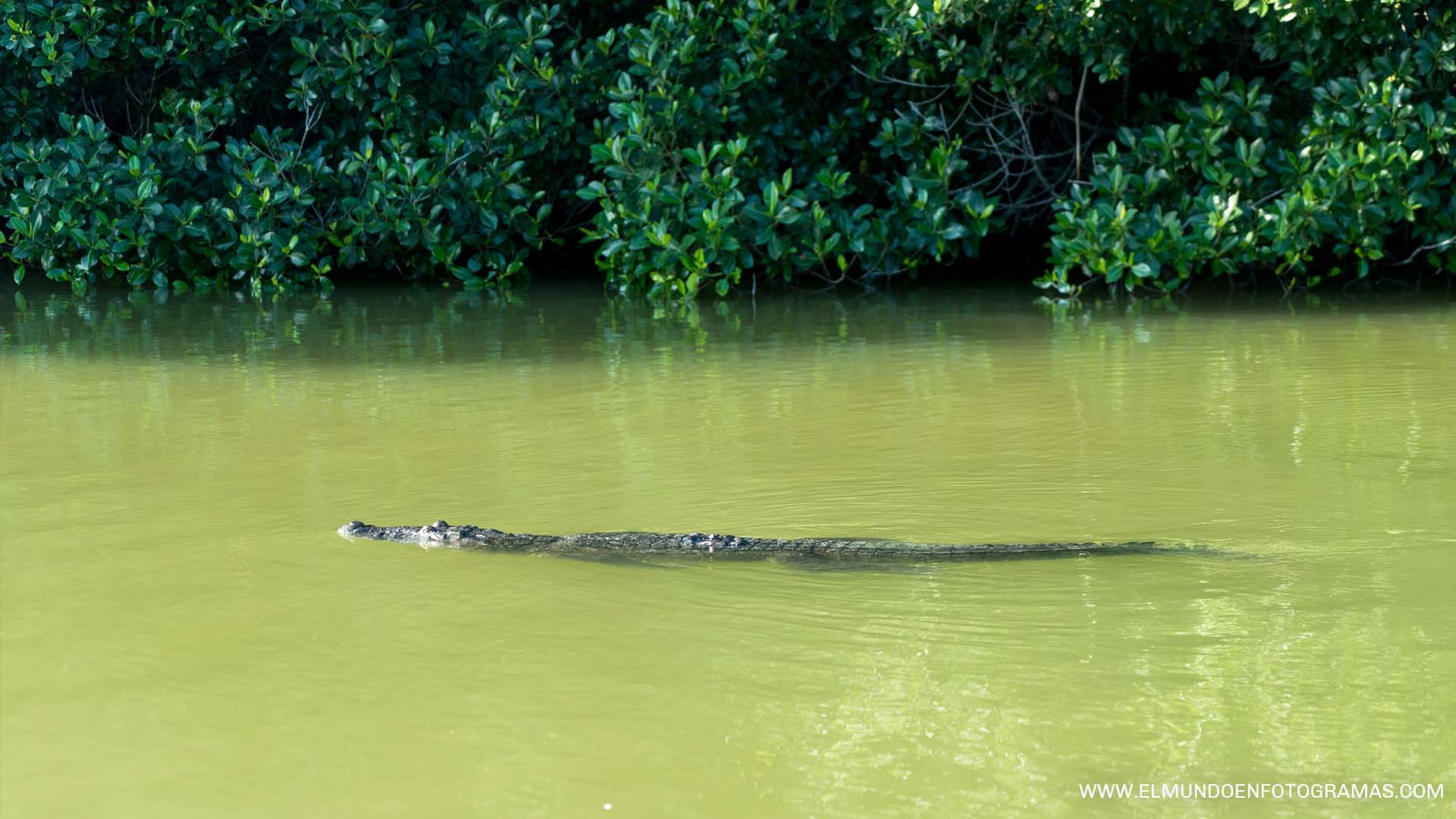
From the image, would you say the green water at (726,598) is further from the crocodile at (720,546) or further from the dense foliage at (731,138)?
the dense foliage at (731,138)

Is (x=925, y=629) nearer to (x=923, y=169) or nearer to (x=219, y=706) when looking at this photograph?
(x=219, y=706)

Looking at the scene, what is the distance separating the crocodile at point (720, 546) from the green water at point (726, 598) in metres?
0.08

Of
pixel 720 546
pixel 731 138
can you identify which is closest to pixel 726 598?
pixel 720 546

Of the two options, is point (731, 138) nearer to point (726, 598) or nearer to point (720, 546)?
point (720, 546)

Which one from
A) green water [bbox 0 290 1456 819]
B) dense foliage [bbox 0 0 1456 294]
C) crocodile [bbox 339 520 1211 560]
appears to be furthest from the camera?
dense foliage [bbox 0 0 1456 294]

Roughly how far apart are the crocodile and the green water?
0.27 feet

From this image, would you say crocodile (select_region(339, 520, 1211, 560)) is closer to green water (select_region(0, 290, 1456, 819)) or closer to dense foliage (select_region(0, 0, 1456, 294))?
green water (select_region(0, 290, 1456, 819))

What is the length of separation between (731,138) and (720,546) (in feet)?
26.8

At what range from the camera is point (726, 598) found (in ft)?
13.8

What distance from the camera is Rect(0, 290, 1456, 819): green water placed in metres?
3.18

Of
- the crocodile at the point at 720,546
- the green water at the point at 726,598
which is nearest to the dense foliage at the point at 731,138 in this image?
the green water at the point at 726,598

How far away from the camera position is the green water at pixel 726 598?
10.4 feet

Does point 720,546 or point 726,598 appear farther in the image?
point 720,546

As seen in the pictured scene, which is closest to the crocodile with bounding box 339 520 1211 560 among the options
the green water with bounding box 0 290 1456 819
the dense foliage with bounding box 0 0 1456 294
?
the green water with bounding box 0 290 1456 819
